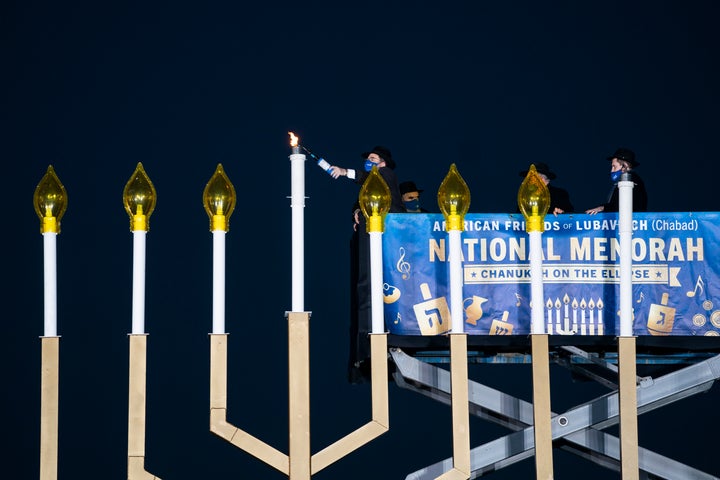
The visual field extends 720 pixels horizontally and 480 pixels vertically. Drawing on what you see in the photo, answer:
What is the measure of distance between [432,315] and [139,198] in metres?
1.60

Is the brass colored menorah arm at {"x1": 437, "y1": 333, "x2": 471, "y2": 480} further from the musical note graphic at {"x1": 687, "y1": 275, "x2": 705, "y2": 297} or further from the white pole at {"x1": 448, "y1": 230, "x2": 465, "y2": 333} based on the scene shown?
the musical note graphic at {"x1": 687, "y1": 275, "x2": 705, "y2": 297}

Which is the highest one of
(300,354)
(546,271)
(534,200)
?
(534,200)

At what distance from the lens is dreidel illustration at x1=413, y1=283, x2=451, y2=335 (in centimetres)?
502

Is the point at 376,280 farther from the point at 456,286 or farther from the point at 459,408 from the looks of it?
the point at 459,408

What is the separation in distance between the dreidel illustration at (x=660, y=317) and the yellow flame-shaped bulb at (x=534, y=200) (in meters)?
1.40

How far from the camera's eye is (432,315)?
503 cm

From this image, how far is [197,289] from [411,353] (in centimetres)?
280

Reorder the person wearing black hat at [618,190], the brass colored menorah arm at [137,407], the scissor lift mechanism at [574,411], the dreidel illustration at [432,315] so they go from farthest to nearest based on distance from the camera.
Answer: the person wearing black hat at [618,190]
the scissor lift mechanism at [574,411]
the dreidel illustration at [432,315]
the brass colored menorah arm at [137,407]

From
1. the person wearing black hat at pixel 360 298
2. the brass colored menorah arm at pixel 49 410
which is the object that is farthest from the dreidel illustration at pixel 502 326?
the brass colored menorah arm at pixel 49 410

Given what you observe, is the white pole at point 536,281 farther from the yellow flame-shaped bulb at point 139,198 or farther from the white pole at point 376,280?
the yellow flame-shaped bulb at point 139,198

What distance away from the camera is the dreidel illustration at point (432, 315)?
5.02 meters

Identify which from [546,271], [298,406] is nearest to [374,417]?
[298,406]

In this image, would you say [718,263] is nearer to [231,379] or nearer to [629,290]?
[629,290]

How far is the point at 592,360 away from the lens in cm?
579
